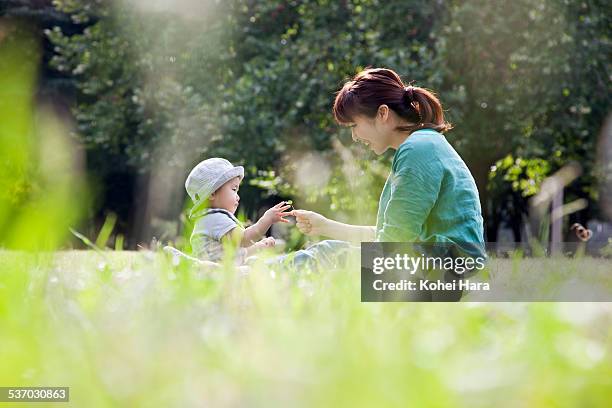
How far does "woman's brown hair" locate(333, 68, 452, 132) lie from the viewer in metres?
4.24

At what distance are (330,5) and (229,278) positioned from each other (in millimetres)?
12336

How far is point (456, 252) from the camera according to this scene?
376cm

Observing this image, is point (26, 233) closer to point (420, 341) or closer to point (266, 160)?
point (420, 341)

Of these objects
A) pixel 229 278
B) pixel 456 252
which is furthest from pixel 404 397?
pixel 456 252

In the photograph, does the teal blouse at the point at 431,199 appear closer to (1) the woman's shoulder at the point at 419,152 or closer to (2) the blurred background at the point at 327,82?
(1) the woman's shoulder at the point at 419,152

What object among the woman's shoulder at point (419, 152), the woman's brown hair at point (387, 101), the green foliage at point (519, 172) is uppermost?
the green foliage at point (519, 172)

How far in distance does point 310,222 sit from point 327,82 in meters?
9.19

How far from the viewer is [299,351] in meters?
1.39

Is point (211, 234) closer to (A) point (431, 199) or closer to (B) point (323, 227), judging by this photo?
(B) point (323, 227)

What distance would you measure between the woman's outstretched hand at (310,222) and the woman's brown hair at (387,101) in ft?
1.89

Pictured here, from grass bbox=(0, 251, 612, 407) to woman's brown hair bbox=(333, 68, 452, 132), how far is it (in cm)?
226

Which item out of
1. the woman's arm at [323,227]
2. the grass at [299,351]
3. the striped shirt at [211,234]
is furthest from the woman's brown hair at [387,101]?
the grass at [299,351]

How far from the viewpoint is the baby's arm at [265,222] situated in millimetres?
4738

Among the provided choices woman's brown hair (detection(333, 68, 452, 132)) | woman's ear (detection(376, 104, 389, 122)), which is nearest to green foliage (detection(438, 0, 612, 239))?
woman's brown hair (detection(333, 68, 452, 132))
